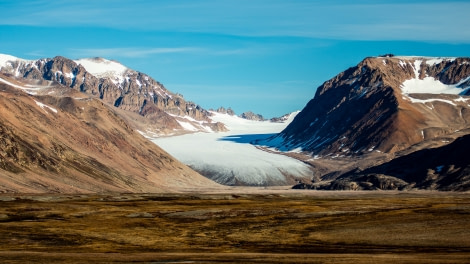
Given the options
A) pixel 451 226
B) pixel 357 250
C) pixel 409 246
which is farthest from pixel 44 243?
pixel 451 226

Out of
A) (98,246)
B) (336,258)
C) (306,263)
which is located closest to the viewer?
(306,263)

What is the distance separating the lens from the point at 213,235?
347 feet

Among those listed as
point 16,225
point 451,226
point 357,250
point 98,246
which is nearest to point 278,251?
point 357,250

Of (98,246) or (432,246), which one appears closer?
(432,246)

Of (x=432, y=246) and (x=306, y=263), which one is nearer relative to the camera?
(x=306, y=263)

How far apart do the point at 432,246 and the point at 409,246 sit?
2.77m

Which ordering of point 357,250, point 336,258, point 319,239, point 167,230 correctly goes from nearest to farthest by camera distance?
point 336,258 → point 357,250 → point 319,239 → point 167,230

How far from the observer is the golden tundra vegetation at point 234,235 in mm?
75000

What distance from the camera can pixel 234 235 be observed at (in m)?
105

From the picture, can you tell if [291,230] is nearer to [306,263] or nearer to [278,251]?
[278,251]

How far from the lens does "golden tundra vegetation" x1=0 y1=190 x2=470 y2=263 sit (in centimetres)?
7500

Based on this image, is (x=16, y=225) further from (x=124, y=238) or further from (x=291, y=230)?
(x=291, y=230)

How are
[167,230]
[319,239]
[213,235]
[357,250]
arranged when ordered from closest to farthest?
[357,250], [319,239], [213,235], [167,230]

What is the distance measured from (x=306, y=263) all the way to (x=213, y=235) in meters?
39.2
